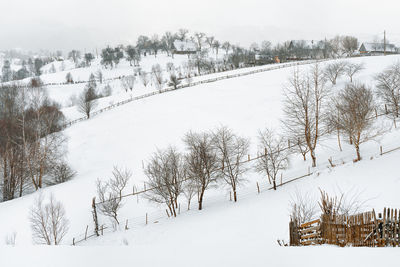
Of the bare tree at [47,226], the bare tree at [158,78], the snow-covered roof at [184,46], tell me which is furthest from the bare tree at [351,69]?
the snow-covered roof at [184,46]

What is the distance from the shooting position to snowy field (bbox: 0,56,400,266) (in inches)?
223

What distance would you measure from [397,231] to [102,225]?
21.3 m

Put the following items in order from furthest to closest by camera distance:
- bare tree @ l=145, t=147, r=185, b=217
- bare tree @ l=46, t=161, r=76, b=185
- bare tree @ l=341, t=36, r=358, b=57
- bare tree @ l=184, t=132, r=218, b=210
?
bare tree @ l=341, t=36, r=358, b=57
bare tree @ l=46, t=161, r=76, b=185
bare tree @ l=145, t=147, r=185, b=217
bare tree @ l=184, t=132, r=218, b=210

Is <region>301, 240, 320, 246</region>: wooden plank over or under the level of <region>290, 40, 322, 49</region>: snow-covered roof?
under

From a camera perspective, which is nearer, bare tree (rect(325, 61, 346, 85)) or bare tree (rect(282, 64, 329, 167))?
bare tree (rect(282, 64, 329, 167))

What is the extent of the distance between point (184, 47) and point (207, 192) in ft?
430

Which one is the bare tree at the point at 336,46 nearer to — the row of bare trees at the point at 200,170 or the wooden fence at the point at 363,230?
the row of bare trees at the point at 200,170

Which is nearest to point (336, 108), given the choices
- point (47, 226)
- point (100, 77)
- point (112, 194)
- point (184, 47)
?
point (112, 194)

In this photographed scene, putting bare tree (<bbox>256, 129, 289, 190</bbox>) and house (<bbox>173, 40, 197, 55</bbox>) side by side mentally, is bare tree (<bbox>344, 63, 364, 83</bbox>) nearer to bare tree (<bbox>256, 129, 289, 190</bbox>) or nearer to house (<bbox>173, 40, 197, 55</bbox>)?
bare tree (<bbox>256, 129, 289, 190</bbox>)

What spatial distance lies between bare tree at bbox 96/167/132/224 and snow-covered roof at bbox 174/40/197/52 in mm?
124097

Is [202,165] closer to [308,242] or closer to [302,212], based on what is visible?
[302,212]

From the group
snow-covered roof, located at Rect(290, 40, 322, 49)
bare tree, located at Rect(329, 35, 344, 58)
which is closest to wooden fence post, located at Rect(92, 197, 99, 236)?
bare tree, located at Rect(329, 35, 344, 58)

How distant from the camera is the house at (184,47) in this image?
14012cm

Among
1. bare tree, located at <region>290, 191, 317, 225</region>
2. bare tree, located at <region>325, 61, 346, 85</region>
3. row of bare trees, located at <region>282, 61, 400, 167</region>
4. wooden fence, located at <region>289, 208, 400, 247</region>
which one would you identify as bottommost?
bare tree, located at <region>290, 191, 317, 225</region>
